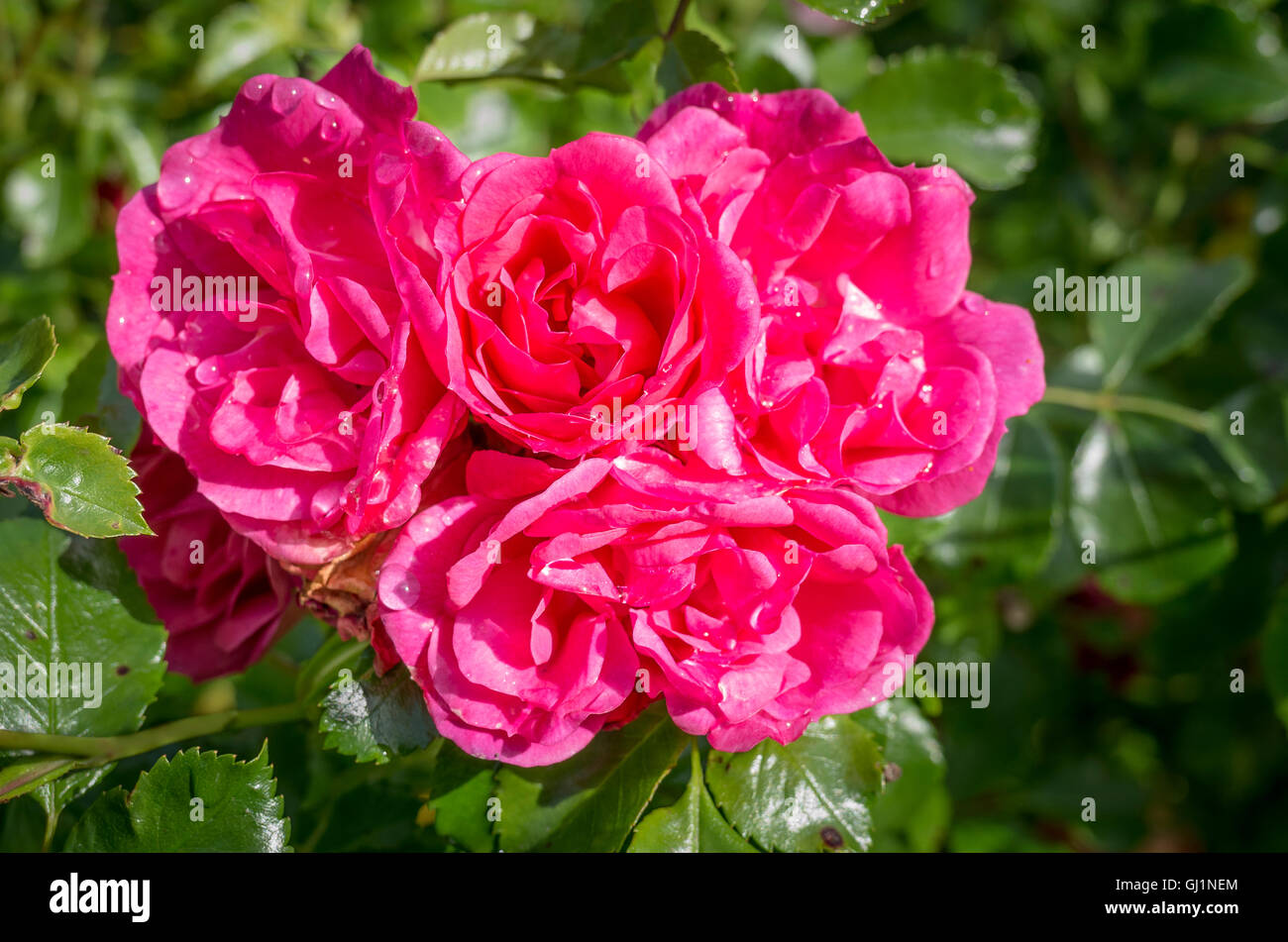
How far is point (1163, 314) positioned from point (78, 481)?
1837 mm

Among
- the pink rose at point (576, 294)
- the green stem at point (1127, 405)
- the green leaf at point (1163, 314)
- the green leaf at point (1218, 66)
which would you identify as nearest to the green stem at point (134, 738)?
the pink rose at point (576, 294)

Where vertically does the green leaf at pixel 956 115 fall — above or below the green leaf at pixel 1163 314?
above

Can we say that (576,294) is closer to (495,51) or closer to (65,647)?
(495,51)

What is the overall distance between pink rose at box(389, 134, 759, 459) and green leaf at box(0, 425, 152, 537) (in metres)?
0.37

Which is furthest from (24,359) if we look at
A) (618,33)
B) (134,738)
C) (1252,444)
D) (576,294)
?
(1252,444)

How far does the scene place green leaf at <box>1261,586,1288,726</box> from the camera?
1.52 m

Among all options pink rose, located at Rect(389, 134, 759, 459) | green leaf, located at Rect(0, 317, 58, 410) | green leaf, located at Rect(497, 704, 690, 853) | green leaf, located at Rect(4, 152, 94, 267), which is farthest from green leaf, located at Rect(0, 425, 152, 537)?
green leaf, located at Rect(4, 152, 94, 267)

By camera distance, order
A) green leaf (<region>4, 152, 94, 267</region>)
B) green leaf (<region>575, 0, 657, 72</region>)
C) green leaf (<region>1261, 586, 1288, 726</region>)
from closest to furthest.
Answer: green leaf (<region>575, 0, 657, 72</region>) < green leaf (<region>1261, 586, 1288, 726</region>) < green leaf (<region>4, 152, 94, 267</region>)

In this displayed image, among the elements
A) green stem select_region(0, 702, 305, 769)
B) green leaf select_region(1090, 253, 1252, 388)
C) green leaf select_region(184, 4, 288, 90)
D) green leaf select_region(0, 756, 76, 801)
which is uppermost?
green leaf select_region(184, 4, 288, 90)

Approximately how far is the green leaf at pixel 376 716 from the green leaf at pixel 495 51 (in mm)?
842

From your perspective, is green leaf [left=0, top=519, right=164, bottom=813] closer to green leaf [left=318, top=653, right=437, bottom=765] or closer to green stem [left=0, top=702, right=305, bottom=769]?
green stem [left=0, top=702, right=305, bottom=769]

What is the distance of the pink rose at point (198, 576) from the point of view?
1173mm

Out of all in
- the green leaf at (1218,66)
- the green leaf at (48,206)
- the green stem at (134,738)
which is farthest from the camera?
the green leaf at (48,206)

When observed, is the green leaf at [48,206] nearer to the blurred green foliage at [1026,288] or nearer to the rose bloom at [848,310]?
the blurred green foliage at [1026,288]
